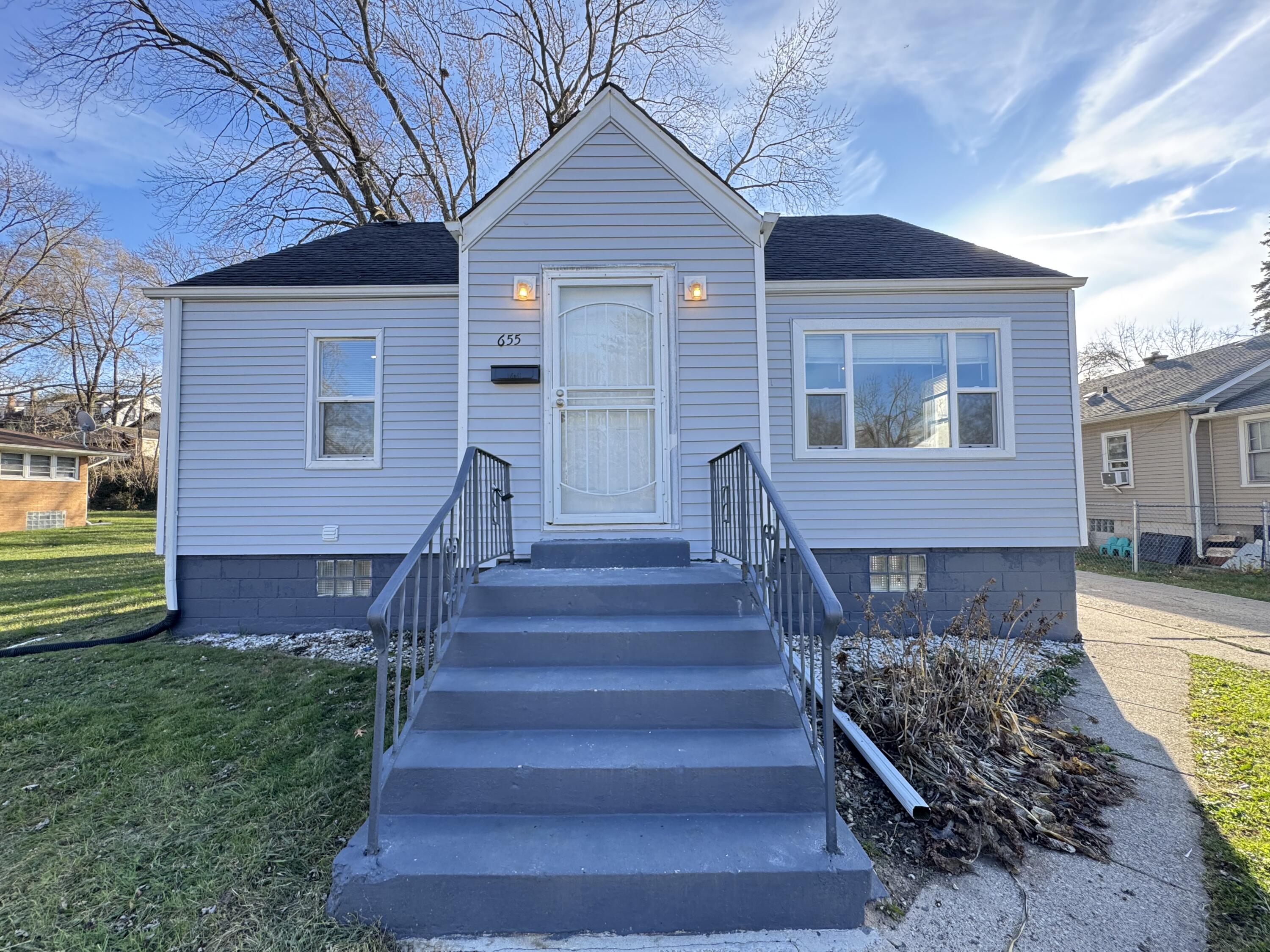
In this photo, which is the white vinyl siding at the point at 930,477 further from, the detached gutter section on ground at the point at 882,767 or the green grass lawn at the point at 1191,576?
the green grass lawn at the point at 1191,576

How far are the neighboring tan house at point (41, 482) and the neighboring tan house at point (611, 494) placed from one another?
18.6 m

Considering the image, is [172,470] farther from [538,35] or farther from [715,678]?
[538,35]

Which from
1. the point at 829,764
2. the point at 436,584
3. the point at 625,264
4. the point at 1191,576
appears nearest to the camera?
the point at 829,764

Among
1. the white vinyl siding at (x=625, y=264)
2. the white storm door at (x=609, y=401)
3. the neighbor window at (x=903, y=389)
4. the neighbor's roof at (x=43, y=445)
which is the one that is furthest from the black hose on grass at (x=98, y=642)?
the neighbor's roof at (x=43, y=445)

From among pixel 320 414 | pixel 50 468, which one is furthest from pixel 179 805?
pixel 50 468

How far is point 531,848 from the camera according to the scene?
1977mm

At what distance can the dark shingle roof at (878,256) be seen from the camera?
5.32 meters

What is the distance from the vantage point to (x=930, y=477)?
529cm

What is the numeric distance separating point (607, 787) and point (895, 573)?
4280 millimetres

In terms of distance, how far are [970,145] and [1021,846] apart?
33.0 ft

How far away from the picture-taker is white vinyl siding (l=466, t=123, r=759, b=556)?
433 centimetres

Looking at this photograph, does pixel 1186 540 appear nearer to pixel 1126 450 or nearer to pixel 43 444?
pixel 1126 450

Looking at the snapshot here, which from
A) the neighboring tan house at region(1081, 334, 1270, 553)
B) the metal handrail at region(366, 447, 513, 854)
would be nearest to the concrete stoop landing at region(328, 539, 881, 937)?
the metal handrail at region(366, 447, 513, 854)

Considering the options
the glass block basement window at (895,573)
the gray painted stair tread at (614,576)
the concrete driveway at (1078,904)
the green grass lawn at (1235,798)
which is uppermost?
the gray painted stair tread at (614,576)
